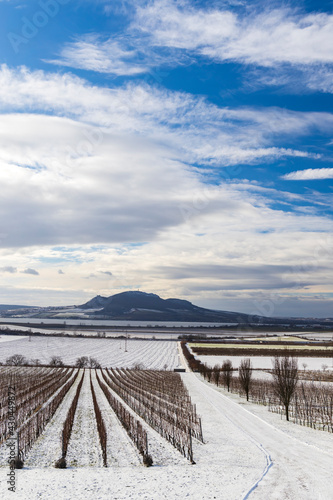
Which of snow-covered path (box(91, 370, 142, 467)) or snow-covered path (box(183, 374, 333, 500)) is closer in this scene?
snow-covered path (box(183, 374, 333, 500))

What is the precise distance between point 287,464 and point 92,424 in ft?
43.2

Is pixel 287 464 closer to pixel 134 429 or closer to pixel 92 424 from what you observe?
pixel 134 429

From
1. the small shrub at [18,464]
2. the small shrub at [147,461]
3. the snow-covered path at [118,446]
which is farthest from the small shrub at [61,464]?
the small shrub at [147,461]

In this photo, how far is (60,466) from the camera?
17.5 meters

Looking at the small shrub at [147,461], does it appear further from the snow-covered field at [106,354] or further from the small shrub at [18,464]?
the snow-covered field at [106,354]

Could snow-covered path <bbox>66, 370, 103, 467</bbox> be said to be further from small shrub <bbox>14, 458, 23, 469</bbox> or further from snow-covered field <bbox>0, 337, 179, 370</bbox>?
snow-covered field <bbox>0, 337, 179, 370</bbox>

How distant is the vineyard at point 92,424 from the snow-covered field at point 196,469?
0.16 m

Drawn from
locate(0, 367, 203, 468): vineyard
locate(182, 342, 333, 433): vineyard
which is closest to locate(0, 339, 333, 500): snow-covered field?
locate(0, 367, 203, 468): vineyard

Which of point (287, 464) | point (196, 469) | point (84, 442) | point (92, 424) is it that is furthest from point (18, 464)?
point (287, 464)

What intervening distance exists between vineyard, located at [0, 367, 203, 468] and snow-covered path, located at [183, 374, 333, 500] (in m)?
3.63

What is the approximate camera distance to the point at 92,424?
1022 inches

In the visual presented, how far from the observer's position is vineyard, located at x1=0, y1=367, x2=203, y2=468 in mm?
A: 19422

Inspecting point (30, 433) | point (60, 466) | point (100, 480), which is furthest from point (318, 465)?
point (30, 433)

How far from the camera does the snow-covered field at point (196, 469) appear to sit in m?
15.0
